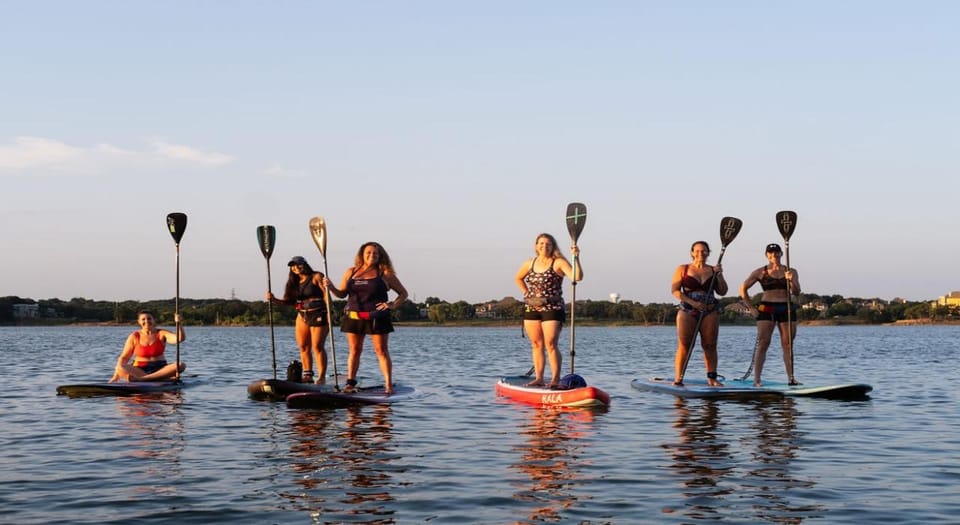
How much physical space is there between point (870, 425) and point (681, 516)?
22.4 ft

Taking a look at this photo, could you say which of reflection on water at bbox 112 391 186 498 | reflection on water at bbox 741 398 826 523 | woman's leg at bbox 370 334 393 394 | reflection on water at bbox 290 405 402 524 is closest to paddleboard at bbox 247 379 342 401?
woman's leg at bbox 370 334 393 394

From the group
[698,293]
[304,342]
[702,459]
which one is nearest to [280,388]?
[304,342]

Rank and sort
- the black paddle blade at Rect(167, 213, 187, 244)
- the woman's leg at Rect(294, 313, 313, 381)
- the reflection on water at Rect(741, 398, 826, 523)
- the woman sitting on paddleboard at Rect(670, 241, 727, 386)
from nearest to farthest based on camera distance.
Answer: the reflection on water at Rect(741, 398, 826, 523)
the woman sitting on paddleboard at Rect(670, 241, 727, 386)
the woman's leg at Rect(294, 313, 313, 381)
the black paddle blade at Rect(167, 213, 187, 244)

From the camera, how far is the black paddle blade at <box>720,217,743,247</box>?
17719mm

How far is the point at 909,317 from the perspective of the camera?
172 m

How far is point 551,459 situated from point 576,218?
620 centimetres

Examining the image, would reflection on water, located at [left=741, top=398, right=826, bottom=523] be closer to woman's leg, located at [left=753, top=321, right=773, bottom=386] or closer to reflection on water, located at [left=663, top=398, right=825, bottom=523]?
reflection on water, located at [left=663, top=398, right=825, bottom=523]

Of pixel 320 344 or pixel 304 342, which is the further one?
pixel 304 342

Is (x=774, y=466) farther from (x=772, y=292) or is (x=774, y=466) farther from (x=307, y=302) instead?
(x=307, y=302)

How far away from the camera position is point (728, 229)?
17750 mm

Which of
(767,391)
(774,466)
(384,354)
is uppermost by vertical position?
(384,354)

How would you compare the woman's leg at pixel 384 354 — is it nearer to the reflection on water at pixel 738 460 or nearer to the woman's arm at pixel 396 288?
the woman's arm at pixel 396 288

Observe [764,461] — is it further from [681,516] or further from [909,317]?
[909,317]

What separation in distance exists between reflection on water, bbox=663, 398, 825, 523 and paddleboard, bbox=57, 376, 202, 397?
27.6ft
